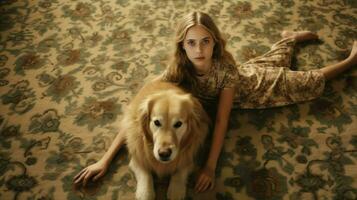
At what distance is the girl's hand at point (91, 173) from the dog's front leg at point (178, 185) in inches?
14.4

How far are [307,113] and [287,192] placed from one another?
1.79ft

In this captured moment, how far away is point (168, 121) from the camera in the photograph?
4.12 ft

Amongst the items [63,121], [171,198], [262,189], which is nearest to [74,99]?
[63,121]

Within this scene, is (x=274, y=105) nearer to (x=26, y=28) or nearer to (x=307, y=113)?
(x=307, y=113)

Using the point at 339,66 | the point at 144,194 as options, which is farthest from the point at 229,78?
the point at 339,66

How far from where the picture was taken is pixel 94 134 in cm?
175

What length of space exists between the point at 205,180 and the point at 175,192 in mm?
159

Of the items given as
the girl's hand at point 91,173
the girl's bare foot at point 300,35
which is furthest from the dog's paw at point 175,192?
the girl's bare foot at point 300,35

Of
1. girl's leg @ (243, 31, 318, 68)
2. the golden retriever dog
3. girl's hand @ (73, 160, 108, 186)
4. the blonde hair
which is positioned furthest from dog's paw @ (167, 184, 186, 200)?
girl's leg @ (243, 31, 318, 68)

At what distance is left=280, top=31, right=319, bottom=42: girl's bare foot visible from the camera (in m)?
2.16

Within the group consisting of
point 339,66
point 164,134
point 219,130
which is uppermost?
point 339,66

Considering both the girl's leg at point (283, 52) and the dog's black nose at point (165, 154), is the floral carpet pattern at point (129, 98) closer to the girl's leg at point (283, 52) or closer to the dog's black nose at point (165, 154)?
the girl's leg at point (283, 52)

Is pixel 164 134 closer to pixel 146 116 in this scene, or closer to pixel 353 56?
pixel 146 116

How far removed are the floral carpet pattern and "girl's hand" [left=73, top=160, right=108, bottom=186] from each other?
0.13 ft
